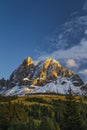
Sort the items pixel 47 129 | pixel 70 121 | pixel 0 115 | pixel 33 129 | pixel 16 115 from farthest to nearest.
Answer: pixel 16 115 → pixel 0 115 → pixel 33 129 → pixel 47 129 → pixel 70 121

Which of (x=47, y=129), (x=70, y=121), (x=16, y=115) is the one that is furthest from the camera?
(x=16, y=115)

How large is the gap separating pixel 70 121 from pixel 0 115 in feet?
253

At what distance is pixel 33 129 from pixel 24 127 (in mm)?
3949

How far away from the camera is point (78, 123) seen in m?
53.2

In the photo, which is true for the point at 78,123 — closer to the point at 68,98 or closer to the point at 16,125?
the point at 68,98

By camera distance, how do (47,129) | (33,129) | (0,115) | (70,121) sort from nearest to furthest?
1. (70,121)
2. (47,129)
3. (33,129)
4. (0,115)

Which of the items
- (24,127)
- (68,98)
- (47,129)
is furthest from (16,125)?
(68,98)

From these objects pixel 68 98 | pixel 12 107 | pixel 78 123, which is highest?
pixel 12 107

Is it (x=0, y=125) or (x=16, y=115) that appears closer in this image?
(x=0, y=125)

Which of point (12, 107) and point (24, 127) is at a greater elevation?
point (12, 107)

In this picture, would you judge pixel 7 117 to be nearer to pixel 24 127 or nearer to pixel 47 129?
pixel 24 127

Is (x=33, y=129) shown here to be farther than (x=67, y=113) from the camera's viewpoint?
Yes

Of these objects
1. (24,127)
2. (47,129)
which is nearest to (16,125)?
(24,127)

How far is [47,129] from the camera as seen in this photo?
103 metres
